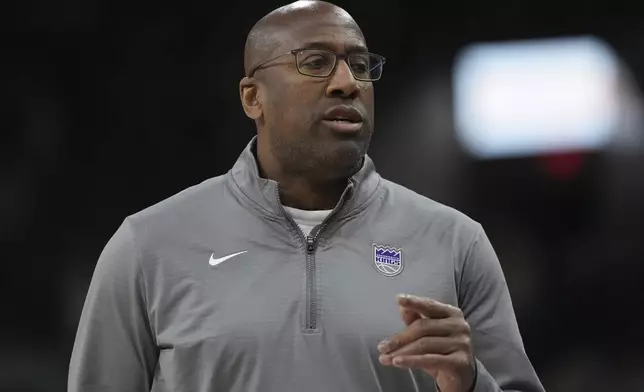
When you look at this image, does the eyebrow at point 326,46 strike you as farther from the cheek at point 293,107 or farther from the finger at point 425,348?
the finger at point 425,348

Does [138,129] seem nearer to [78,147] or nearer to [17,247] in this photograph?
[78,147]

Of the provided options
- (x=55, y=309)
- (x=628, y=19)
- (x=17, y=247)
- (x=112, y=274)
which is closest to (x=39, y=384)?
(x=55, y=309)

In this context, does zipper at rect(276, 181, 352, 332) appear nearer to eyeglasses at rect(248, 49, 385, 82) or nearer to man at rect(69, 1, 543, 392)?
man at rect(69, 1, 543, 392)

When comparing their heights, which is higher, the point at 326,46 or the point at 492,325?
the point at 326,46

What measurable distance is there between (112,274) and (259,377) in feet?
0.86

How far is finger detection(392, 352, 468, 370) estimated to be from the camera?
3.40 feet

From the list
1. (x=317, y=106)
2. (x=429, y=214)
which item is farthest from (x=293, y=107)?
(x=429, y=214)

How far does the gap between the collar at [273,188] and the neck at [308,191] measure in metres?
0.03

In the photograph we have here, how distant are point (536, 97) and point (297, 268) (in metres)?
1.46

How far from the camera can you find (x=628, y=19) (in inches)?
98.3

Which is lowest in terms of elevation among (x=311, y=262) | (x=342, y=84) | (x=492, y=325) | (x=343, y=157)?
(x=492, y=325)

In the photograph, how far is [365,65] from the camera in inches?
53.8

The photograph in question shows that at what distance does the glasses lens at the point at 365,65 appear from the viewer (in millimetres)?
1351

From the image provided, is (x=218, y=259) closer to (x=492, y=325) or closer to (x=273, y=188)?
(x=273, y=188)
